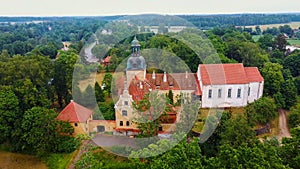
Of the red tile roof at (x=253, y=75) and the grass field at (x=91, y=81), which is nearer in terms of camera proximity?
the red tile roof at (x=253, y=75)

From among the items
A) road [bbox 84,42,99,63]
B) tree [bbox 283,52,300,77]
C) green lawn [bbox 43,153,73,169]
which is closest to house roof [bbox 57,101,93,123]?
green lawn [bbox 43,153,73,169]

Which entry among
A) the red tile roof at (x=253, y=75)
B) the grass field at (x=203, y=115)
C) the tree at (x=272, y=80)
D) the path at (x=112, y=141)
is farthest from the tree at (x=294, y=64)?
the path at (x=112, y=141)

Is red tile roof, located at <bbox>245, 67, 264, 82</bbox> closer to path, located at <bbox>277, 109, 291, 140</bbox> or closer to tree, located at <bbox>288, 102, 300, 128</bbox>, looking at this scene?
path, located at <bbox>277, 109, 291, 140</bbox>

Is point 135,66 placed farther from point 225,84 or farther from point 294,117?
point 294,117

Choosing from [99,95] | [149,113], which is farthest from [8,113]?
[149,113]

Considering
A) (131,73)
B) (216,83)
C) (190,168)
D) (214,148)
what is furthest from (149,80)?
(190,168)

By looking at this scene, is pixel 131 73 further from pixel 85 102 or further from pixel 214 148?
pixel 214 148

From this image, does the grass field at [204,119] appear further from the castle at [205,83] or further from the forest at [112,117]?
the forest at [112,117]
